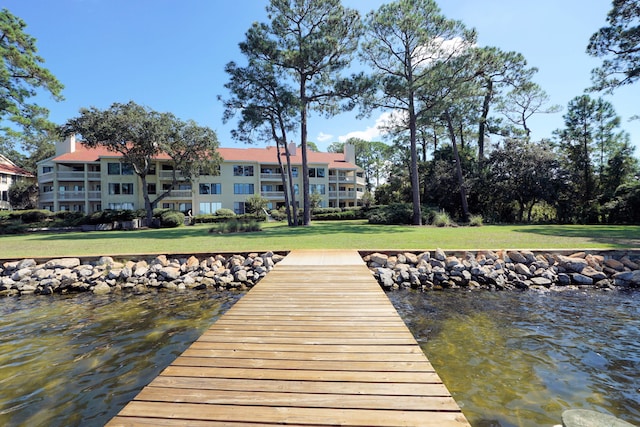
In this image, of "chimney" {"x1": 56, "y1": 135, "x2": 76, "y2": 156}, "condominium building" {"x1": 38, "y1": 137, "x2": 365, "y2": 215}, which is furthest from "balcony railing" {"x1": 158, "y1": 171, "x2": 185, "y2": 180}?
"chimney" {"x1": 56, "y1": 135, "x2": 76, "y2": 156}

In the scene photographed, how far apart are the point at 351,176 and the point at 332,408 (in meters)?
43.3

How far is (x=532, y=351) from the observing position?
4637 mm

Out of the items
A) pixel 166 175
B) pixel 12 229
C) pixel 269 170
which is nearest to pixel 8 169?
pixel 166 175

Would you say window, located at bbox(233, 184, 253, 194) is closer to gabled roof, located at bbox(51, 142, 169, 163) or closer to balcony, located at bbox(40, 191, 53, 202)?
gabled roof, located at bbox(51, 142, 169, 163)

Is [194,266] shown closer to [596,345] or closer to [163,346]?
[163,346]

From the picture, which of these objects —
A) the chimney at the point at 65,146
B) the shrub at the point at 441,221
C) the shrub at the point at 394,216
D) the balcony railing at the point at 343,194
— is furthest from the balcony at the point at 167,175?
the shrub at the point at 441,221

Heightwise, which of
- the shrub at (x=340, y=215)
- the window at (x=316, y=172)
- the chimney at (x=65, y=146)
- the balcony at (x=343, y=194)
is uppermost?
the chimney at (x=65, y=146)

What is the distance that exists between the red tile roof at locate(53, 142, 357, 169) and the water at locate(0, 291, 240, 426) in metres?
32.2

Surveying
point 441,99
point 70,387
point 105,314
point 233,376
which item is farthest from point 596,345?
point 441,99

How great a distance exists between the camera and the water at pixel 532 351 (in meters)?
3.41

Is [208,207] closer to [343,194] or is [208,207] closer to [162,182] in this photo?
[162,182]

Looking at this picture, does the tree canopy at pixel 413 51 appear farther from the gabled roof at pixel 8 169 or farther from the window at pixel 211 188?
the gabled roof at pixel 8 169

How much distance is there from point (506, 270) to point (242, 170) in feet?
115

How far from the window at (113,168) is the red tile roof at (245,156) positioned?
110 centimetres
